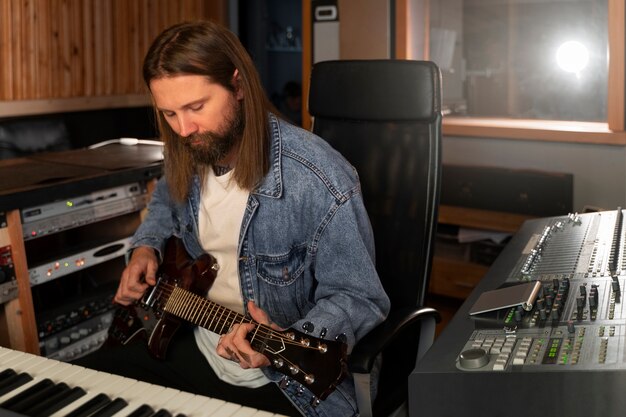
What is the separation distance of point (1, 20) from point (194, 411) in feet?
7.50

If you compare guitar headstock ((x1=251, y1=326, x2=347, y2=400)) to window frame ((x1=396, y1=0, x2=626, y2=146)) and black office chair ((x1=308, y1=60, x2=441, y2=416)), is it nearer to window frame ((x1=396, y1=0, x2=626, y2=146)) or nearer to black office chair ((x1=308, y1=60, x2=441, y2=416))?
black office chair ((x1=308, y1=60, x2=441, y2=416))

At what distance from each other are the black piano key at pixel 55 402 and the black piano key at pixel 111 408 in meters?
0.07

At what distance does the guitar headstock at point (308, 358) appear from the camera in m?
1.36

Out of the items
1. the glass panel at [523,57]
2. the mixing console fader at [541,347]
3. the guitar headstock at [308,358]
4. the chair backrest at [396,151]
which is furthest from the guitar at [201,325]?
the glass panel at [523,57]

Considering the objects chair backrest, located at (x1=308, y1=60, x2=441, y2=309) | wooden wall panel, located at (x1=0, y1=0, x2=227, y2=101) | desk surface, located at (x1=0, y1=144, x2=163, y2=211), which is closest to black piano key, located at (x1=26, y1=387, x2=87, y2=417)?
chair backrest, located at (x1=308, y1=60, x2=441, y2=309)

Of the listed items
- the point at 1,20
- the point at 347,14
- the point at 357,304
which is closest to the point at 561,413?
the point at 357,304

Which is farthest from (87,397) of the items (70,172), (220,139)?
(70,172)

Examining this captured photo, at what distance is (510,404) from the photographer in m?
1.11

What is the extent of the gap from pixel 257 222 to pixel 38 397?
2.06 feet

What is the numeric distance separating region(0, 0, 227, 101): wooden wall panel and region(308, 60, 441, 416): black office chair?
1499 millimetres

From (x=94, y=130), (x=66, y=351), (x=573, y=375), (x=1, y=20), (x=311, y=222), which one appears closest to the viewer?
(x=573, y=375)

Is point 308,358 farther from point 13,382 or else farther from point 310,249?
point 13,382

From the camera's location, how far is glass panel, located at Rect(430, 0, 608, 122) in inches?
140

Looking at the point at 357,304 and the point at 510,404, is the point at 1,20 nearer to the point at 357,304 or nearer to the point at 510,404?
the point at 357,304
